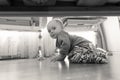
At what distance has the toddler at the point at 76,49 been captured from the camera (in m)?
1.48

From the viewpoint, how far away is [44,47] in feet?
10.7

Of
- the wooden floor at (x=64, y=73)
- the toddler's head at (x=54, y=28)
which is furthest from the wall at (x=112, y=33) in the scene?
the wooden floor at (x=64, y=73)

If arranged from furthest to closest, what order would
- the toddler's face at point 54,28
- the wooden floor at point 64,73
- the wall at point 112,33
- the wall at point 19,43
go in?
1. the wall at point 112,33
2. the wall at point 19,43
3. the toddler's face at point 54,28
4. the wooden floor at point 64,73

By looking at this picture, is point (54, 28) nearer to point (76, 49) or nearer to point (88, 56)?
point (76, 49)

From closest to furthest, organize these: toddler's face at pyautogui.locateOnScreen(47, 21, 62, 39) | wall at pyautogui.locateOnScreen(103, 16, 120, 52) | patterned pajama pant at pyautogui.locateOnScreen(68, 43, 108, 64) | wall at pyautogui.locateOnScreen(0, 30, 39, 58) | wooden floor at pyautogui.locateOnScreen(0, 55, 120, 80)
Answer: wooden floor at pyautogui.locateOnScreen(0, 55, 120, 80) → patterned pajama pant at pyautogui.locateOnScreen(68, 43, 108, 64) → toddler's face at pyautogui.locateOnScreen(47, 21, 62, 39) → wall at pyautogui.locateOnScreen(0, 30, 39, 58) → wall at pyautogui.locateOnScreen(103, 16, 120, 52)

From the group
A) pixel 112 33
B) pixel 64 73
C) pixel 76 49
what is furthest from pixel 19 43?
pixel 112 33

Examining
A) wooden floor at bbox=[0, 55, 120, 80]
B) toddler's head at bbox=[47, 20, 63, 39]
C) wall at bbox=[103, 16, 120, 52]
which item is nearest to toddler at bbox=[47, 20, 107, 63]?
toddler's head at bbox=[47, 20, 63, 39]

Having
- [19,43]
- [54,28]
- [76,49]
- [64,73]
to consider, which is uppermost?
[54,28]

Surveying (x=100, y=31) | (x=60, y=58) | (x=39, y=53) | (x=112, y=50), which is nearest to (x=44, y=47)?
(x=39, y=53)

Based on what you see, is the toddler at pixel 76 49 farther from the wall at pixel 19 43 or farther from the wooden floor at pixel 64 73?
the wall at pixel 19 43

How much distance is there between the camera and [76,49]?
1.65 metres

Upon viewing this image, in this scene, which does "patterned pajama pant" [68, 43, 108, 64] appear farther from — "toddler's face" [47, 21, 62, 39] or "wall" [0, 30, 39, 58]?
"wall" [0, 30, 39, 58]

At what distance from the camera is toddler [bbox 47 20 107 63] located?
1.48 m

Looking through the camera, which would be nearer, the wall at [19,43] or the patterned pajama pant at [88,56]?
the patterned pajama pant at [88,56]
